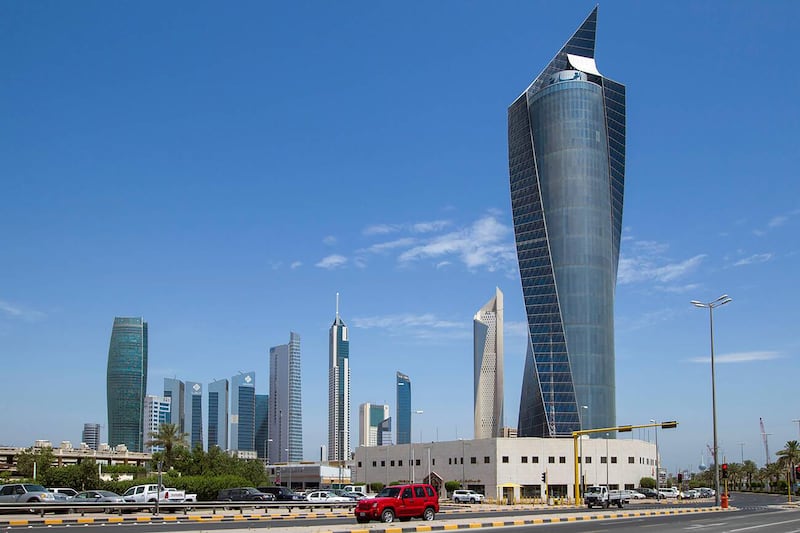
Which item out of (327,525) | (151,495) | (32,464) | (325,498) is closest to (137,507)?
(151,495)

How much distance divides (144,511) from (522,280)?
453ft

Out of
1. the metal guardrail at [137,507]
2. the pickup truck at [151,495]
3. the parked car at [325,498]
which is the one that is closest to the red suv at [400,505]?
the metal guardrail at [137,507]

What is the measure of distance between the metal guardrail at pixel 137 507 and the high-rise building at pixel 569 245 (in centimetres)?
12138

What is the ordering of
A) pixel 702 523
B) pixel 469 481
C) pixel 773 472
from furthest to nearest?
pixel 773 472, pixel 469 481, pixel 702 523

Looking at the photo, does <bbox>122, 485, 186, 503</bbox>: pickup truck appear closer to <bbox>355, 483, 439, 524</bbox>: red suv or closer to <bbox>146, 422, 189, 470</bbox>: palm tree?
<bbox>355, 483, 439, 524</bbox>: red suv

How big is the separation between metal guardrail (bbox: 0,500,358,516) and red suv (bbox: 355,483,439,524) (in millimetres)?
14593

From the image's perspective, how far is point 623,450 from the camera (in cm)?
15238

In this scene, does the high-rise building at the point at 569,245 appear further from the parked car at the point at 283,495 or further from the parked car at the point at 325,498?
the parked car at the point at 325,498

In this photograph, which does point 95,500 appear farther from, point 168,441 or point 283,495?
point 168,441

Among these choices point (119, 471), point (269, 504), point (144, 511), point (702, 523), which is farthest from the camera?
point (119, 471)

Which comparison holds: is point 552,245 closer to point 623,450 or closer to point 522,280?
point 522,280

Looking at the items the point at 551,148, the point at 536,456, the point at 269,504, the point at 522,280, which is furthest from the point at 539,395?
the point at 269,504

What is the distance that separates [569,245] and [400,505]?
150 m

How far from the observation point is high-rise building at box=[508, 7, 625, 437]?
18238 cm
